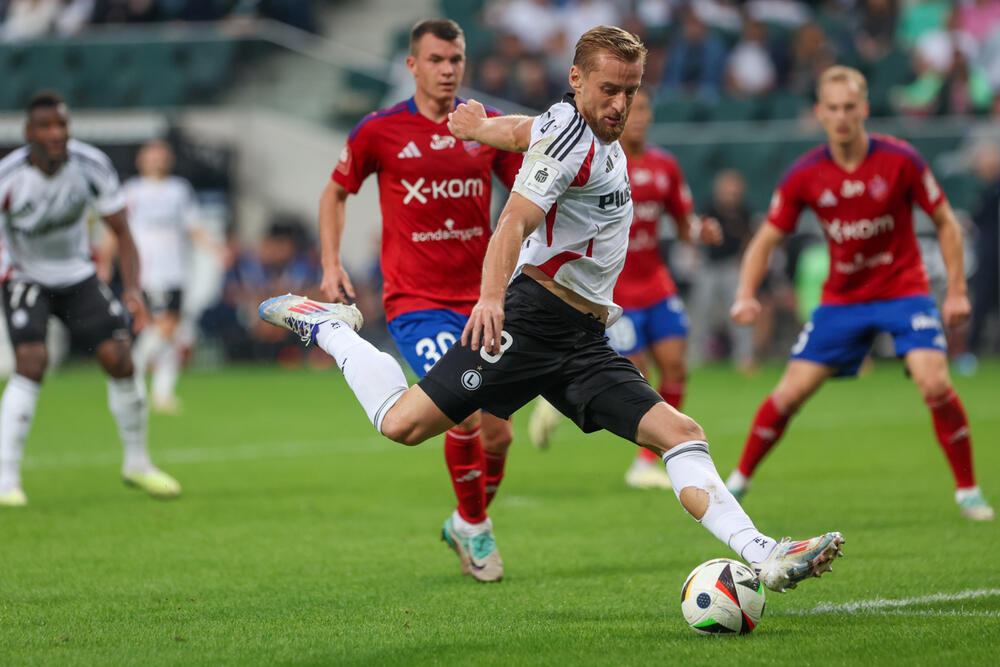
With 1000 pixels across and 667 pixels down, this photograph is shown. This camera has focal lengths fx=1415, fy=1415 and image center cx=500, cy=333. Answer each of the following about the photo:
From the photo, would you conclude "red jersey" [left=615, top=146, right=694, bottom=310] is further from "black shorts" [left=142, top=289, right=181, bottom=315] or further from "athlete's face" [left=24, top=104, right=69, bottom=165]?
"black shorts" [left=142, top=289, right=181, bottom=315]

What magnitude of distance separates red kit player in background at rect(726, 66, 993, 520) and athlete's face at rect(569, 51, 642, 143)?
2862mm

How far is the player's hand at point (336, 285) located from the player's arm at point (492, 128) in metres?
1.43

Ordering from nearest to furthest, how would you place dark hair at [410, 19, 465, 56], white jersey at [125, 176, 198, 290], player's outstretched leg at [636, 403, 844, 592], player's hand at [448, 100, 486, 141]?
player's outstretched leg at [636, 403, 844, 592] → player's hand at [448, 100, 486, 141] → dark hair at [410, 19, 465, 56] → white jersey at [125, 176, 198, 290]

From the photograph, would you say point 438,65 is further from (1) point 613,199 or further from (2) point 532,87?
(2) point 532,87

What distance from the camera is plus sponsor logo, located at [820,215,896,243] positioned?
27.0 feet

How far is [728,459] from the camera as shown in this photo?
36.9ft

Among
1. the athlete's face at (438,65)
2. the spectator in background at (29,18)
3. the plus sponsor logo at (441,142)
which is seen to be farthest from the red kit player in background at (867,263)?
the spectator in background at (29,18)

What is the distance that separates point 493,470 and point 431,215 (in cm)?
135

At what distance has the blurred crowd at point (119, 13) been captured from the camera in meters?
24.0

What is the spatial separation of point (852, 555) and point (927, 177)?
93.7 inches

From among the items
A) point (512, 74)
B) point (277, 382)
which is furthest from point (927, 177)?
point (512, 74)

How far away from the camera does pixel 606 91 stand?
5.30 metres

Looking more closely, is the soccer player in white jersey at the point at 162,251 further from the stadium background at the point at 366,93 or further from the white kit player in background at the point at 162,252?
the stadium background at the point at 366,93

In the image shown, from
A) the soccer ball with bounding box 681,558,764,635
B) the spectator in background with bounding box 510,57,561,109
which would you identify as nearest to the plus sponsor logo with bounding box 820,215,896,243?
the soccer ball with bounding box 681,558,764,635
